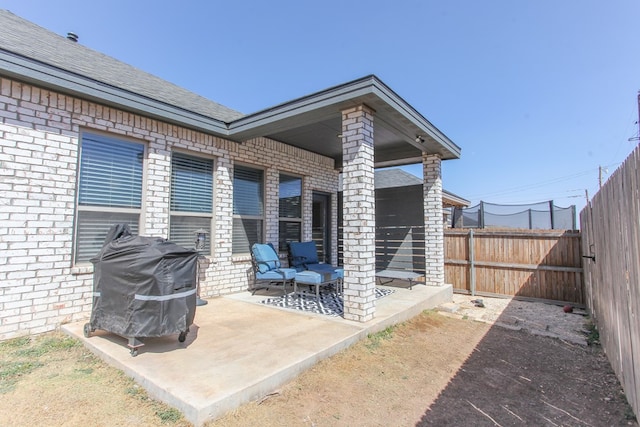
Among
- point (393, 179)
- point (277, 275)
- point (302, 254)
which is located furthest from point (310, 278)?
point (393, 179)

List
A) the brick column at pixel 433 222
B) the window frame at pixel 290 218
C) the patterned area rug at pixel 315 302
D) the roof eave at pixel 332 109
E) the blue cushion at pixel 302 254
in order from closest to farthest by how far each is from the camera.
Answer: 1. the roof eave at pixel 332 109
2. the patterned area rug at pixel 315 302
3. the blue cushion at pixel 302 254
4. the brick column at pixel 433 222
5. the window frame at pixel 290 218

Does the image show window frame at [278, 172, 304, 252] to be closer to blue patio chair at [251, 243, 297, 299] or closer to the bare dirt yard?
blue patio chair at [251, 243, 297, 299]

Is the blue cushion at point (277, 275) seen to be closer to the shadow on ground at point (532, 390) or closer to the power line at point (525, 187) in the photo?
the shadow on ground at point (532, 390)

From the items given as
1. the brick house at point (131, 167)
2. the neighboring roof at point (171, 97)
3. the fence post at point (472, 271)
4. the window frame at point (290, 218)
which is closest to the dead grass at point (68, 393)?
the brick house at point (131, 167)

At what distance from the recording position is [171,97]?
523cm

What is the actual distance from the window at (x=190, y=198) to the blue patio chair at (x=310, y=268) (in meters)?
1.68

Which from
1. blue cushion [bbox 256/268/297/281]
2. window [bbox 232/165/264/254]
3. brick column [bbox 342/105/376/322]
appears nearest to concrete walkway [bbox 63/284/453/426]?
brick column [bbox 342/105/376/322]

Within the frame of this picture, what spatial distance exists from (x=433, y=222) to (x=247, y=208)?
396 centimetres

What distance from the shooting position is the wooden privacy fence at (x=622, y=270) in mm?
2150

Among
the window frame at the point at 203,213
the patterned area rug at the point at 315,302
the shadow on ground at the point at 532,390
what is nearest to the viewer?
the shadow on ground at the point at 532,390

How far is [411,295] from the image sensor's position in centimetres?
561

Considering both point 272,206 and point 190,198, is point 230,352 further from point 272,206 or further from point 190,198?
point 272,206

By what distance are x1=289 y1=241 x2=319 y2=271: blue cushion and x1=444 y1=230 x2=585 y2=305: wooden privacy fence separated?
345 cm

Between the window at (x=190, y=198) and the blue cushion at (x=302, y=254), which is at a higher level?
the window at (x=190, y=198)
